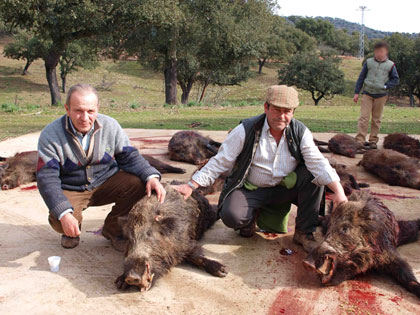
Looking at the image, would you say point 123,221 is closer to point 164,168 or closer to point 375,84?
point 164,168

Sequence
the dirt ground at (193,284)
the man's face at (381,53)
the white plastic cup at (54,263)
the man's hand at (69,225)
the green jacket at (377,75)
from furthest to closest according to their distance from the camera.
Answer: the green jacket at (377,75) < the man's face at (381,53) < the white plastic cup at (54,263) < the man's hand at (69,225) < the dirt ground at (193,284)

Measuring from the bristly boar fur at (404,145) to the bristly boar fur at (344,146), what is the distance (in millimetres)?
601

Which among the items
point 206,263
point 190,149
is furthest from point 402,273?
point 190,149

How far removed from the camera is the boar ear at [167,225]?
10.5 ft

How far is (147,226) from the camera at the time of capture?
3.12 meters

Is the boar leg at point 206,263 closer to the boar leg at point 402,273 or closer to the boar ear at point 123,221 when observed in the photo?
the boar ear at point 123,221

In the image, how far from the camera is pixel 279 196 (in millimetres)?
3754

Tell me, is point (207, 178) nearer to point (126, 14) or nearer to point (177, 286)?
point (177, 286)

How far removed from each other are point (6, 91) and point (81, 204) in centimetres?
3560

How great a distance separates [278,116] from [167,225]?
4.13ft

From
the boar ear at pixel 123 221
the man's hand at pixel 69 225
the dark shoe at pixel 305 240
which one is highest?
the man's hand at pixel 69 225

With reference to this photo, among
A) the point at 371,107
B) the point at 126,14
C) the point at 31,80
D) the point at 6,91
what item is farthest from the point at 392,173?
the point at 31,80

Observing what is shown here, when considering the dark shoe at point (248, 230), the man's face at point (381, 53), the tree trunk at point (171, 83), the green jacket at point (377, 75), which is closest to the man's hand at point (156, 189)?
the dark shoe at point (248, 230)

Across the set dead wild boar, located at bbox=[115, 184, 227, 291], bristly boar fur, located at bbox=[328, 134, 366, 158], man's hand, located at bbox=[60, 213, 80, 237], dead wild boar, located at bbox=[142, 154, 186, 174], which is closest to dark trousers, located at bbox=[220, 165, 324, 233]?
dead wild boar, located at bbox=[115, 184, 227, 291]
